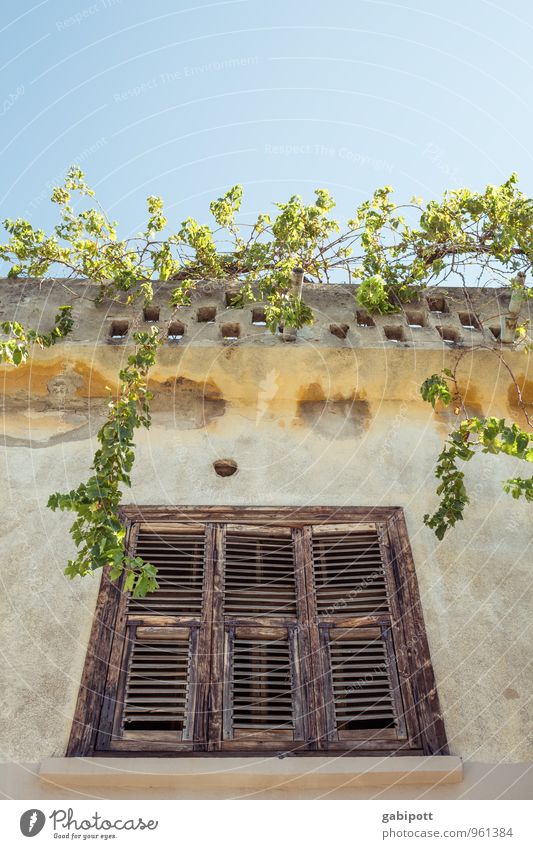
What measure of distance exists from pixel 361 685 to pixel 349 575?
70 centimetres

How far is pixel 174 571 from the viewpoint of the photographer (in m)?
4.80

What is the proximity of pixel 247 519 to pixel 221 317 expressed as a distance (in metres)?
1.57

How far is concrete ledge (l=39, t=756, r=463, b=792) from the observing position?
12.2 ft

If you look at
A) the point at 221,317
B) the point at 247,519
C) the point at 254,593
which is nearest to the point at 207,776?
the point at 254,593

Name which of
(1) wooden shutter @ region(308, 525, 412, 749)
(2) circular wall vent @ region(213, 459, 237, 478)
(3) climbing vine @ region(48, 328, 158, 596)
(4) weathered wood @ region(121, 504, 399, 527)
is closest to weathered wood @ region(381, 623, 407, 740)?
(1) wooden shutter @ region(308, 525, 412, 749)

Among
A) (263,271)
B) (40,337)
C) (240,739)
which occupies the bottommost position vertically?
(240,739)

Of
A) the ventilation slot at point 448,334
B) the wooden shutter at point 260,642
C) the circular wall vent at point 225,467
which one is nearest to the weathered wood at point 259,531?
the wooden shutter at point 260,642

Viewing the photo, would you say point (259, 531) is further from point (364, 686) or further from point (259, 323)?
point (259, 323)

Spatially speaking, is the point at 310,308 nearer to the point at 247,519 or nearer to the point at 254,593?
the point at 247,519

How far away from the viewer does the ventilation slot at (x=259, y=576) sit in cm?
461

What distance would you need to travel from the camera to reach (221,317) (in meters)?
5.87

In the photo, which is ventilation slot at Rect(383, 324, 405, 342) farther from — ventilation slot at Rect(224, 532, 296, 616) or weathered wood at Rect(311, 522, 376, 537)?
ventilation slot at Rect(224, 532, 296, 616)

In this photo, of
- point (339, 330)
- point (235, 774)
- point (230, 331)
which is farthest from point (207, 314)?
point (235, 774)

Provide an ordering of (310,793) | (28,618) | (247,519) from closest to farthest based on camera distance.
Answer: (310,793), (28,618), (247,519)
